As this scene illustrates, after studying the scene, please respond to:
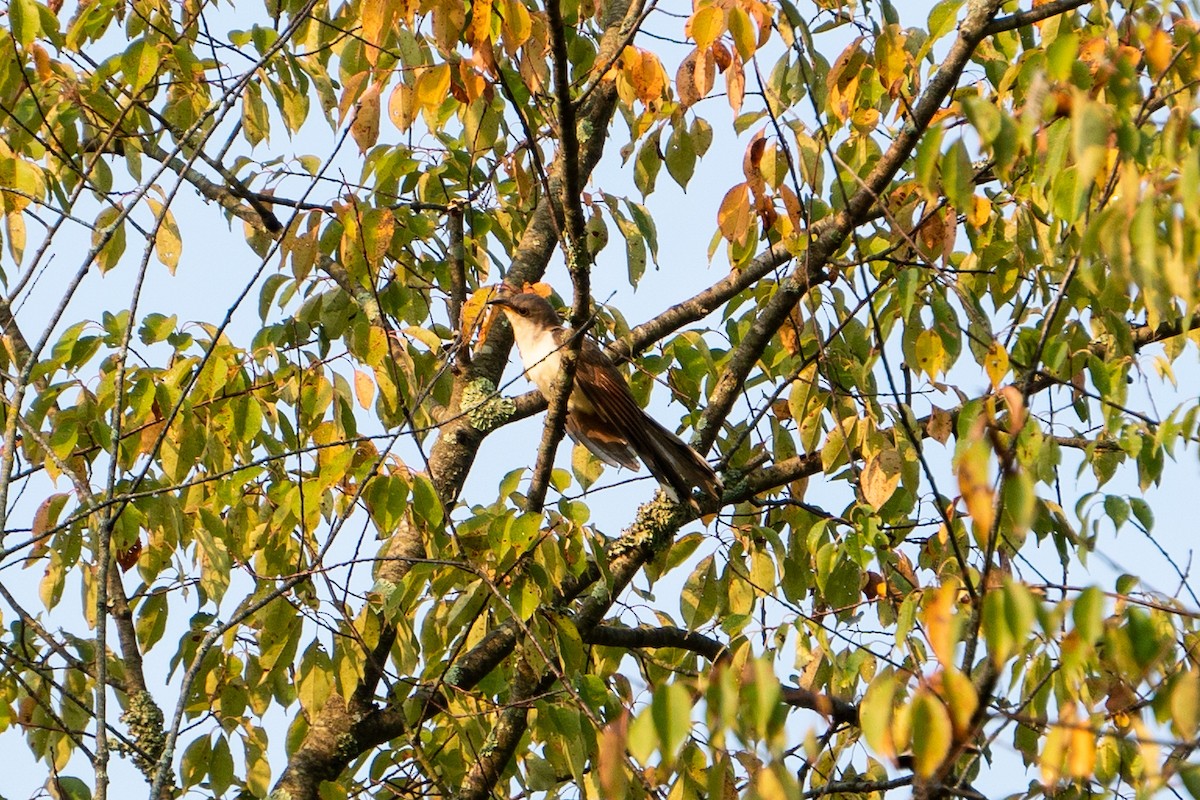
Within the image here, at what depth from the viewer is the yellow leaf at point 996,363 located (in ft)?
8.64

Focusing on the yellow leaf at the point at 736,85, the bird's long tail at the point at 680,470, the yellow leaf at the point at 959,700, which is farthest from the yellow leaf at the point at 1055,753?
the bird's long tail at the point at 680,470

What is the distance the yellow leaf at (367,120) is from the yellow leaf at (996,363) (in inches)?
71.5

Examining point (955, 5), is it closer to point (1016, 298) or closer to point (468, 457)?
point (1016, 298)

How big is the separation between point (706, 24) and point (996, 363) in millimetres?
1093

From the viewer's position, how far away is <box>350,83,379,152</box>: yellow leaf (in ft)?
11.8

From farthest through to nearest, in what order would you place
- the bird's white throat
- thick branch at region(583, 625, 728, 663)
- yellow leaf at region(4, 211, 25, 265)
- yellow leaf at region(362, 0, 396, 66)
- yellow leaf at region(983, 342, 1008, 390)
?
the bird's white throat → thick branch at region(583, 625, 728, 663) → yellow leaf at region(4, 211, 25, 265) → yellow leaf at region(362, 0, 396, 66) → yellow leaf at region(983, 342, 1008, 390)

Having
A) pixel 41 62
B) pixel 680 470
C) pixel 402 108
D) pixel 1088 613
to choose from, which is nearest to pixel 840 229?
pixel 680 470

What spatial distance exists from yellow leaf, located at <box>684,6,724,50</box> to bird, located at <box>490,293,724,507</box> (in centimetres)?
158

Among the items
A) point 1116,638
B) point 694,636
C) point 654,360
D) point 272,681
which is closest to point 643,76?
point 654,360

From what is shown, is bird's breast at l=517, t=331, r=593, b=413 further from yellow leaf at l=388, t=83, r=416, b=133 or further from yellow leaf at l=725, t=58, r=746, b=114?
yellow leaf at l=725, t=58, r=746, b=114

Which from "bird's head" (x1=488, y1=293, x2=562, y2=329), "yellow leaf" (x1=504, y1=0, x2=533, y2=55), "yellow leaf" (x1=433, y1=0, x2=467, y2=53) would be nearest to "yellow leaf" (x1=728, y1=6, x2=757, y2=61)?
"yellow leaf" (x1=504, y1=0, x2=533, y2=55)

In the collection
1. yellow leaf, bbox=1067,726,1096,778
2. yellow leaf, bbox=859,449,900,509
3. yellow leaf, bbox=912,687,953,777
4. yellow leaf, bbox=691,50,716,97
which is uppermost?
yellow leaf, bbox=691,50,716,97

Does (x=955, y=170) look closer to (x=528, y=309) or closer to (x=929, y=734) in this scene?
(x=929, y=734)

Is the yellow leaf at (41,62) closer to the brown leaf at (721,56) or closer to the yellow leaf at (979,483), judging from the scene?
the brown leaf at (721,56)
